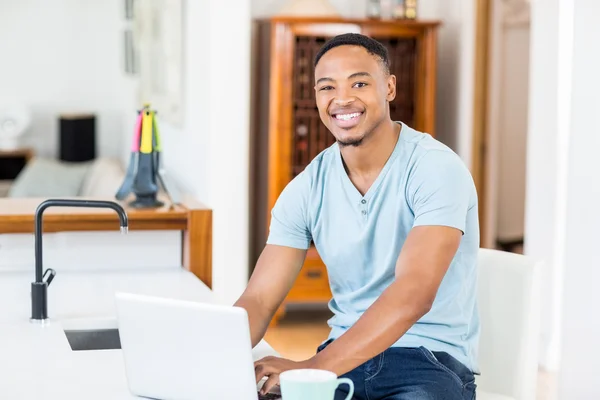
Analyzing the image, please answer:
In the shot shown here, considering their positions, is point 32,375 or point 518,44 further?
point 518,44

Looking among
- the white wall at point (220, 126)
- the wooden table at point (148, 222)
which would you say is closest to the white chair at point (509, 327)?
the wooden table at point (148, 222)

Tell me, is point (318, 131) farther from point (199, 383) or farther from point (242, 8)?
point (199, 383)

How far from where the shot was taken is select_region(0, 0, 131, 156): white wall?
722cm

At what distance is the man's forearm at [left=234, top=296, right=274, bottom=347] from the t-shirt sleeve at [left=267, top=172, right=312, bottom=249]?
0.15 metres

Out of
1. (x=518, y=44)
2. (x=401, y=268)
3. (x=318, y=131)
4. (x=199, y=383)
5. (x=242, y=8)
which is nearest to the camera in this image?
(x=199, y=383)

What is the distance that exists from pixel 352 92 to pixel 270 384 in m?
0.62

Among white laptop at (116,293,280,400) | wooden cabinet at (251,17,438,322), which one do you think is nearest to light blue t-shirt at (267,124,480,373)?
white laptop at (116,293,280,400)

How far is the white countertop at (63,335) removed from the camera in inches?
71.2

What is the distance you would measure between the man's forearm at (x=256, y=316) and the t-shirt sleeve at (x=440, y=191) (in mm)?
393

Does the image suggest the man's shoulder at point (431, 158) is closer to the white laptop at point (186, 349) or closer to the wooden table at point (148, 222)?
the white laptop at point (186, 349)

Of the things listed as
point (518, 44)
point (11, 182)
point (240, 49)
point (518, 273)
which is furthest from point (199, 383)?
point (11, 182)

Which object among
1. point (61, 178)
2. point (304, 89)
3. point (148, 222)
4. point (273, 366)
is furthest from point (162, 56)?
point (273, 366)

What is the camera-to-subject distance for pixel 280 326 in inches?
214

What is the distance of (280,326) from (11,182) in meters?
2.69
